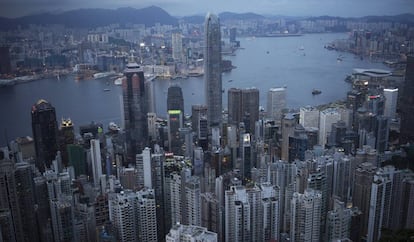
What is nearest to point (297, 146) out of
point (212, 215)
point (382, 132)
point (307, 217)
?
point (382, 132)

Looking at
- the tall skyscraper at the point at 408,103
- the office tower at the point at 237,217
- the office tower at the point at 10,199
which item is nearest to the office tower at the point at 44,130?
the office tower at the point at 10,199

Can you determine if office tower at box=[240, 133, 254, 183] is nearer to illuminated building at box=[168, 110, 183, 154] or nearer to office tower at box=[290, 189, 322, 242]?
illuminated building at box=[168, 110, 183, 154]

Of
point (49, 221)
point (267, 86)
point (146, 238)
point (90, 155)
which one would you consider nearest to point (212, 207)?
point (146, 238)

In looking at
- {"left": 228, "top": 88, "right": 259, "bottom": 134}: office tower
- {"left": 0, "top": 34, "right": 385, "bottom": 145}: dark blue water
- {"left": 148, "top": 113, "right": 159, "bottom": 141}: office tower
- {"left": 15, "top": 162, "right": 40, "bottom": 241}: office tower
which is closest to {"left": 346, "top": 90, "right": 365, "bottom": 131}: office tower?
{"left": 0, "top": 34, "right": 385, "bottom": 145}: dark blue water

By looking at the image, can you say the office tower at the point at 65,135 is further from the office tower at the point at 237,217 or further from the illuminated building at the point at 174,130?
the office tower at the point at 237,217

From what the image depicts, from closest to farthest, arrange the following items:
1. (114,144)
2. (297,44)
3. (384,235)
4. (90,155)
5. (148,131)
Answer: (384,235), (90,155), (114,144), (148,131), (297,44)

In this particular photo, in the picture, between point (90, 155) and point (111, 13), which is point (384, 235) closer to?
point (90, 155)

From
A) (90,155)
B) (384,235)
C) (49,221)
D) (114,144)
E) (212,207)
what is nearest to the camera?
(384,235)
